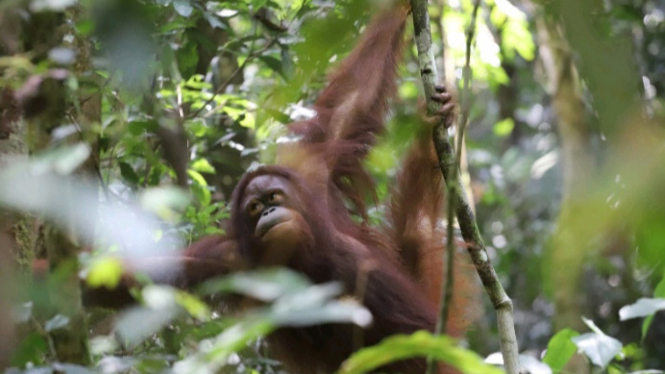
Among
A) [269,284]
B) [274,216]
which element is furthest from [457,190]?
[269,284]

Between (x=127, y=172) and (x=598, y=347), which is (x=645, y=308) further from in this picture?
(x=127, y=172)

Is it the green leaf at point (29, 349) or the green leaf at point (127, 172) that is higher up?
the green leaf at point (29, 349)

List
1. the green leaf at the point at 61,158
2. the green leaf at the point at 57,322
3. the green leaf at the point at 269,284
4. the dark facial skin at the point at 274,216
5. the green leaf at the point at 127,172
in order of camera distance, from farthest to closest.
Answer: the green leaf at the point at 127,172, the dark facial skin at the point at 274,216, the green leaf at the point at 57,322, the green leaf at the point at 61,158, the green leaf at the point at 269,284

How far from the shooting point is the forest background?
2.77 feet

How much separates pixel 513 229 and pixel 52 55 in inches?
304

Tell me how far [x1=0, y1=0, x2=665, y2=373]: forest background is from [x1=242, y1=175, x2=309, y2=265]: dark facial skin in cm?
27

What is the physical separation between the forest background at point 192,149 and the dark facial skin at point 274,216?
272 millimetres

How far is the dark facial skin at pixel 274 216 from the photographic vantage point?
3.30 m

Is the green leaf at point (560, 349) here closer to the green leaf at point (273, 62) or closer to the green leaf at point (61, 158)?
the green leaf at point (273, 62)

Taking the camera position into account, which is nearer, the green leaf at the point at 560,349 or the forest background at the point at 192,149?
the forest background at the point at 192,149

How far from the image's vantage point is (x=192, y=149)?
169 inches

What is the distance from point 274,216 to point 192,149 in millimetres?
1152

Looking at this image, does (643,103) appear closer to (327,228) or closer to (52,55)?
(52,55)

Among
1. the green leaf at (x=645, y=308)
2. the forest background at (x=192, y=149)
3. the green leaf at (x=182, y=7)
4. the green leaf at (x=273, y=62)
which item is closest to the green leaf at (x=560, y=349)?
the forest background at (x=192, y=149)
